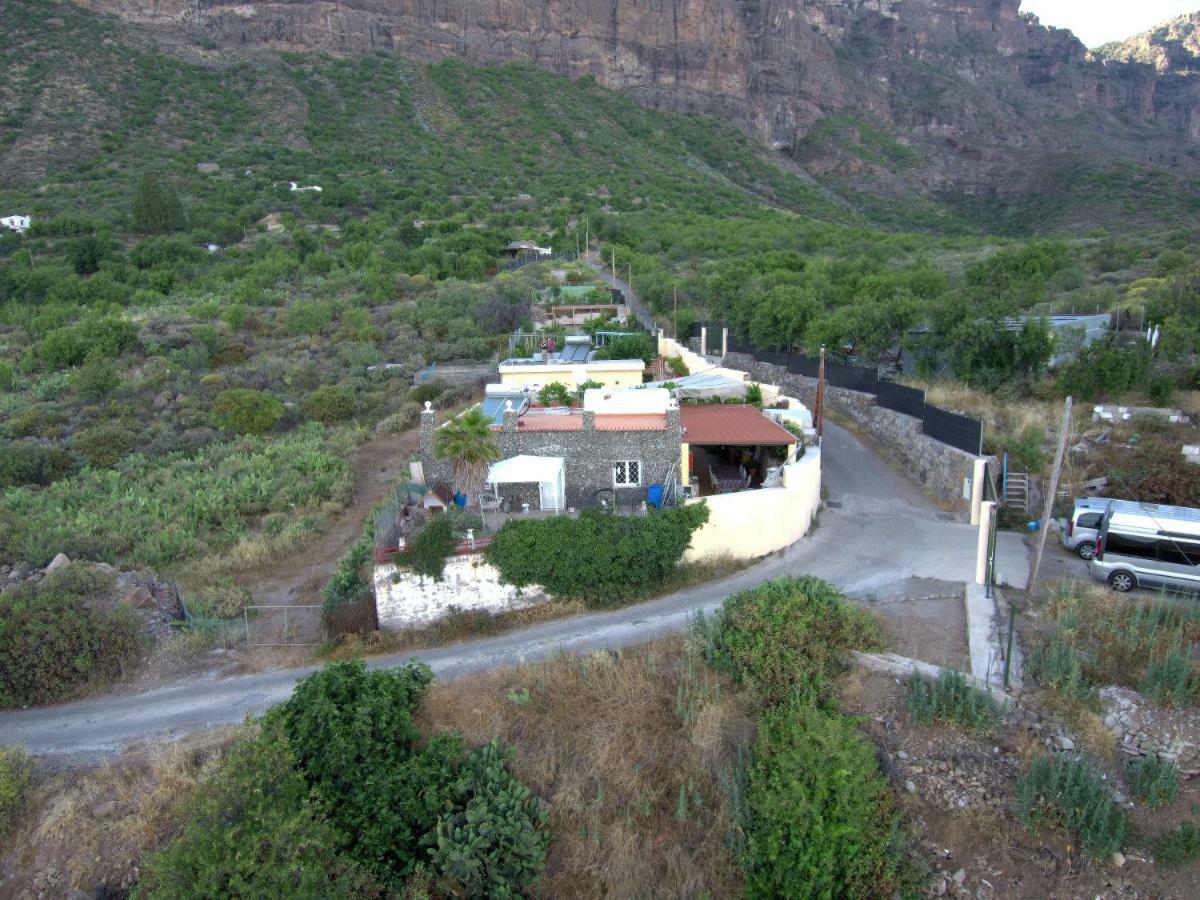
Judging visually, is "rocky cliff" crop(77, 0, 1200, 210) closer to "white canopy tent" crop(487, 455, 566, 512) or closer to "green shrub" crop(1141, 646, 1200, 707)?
"white canopy tent" crop(487, 455, 566, 512)

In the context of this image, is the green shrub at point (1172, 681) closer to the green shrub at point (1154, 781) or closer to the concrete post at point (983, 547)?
the green shrub at point (1154, 781)

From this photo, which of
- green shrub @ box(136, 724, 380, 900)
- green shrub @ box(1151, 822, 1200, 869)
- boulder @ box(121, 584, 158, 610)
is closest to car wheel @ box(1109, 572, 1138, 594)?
green shrub @ box(1151, 822, 1200, 869)

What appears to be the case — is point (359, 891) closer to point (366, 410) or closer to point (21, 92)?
point (366, 410)

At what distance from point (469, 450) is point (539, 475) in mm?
1358

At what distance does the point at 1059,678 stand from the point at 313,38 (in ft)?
286

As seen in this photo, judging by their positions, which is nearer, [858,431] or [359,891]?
[359,891]

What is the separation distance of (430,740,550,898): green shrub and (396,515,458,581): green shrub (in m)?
4.01

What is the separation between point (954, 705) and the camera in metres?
9.18

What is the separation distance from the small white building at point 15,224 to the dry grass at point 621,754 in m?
51.8

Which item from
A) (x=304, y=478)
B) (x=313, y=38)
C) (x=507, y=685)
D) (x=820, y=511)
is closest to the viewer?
(x=507, y=685)

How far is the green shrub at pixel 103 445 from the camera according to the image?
2219 cm

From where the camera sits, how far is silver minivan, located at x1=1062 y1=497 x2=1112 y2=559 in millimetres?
13180

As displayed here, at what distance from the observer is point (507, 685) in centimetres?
1075

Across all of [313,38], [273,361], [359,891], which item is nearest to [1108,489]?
[359,891]
